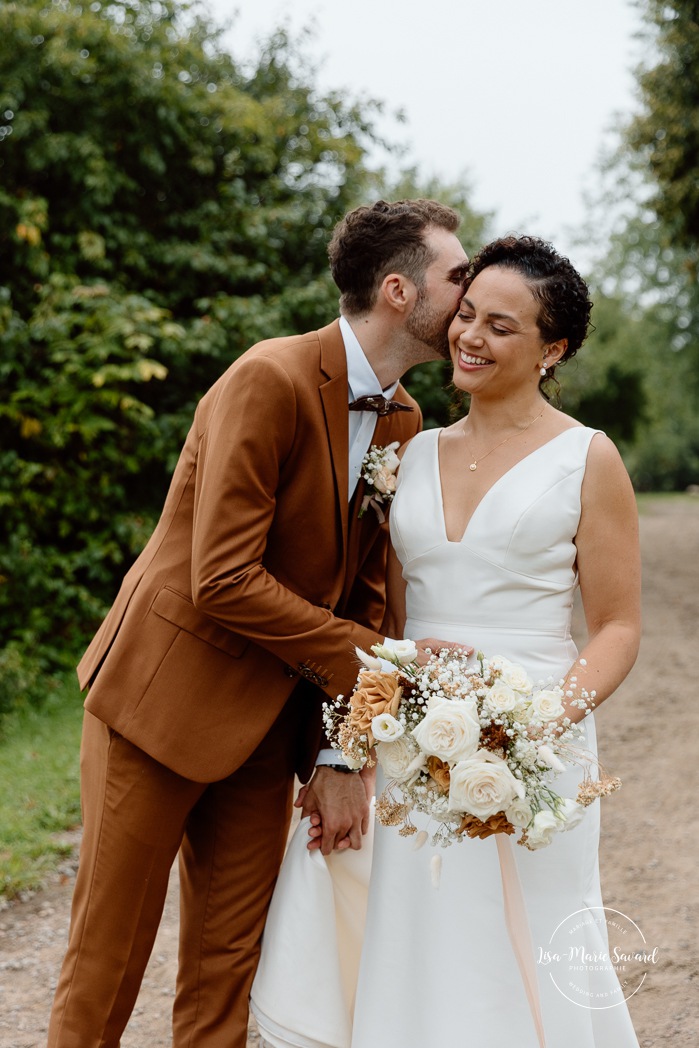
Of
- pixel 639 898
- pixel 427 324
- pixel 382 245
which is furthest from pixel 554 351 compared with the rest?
pixel 639 898

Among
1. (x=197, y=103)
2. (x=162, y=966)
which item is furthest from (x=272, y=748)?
(x=197, y=103)

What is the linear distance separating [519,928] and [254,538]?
1.20 metres

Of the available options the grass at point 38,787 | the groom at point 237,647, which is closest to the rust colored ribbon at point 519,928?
the groom at point 237,647

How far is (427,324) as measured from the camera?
2.85 meters

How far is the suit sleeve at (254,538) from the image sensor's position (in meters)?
2.53

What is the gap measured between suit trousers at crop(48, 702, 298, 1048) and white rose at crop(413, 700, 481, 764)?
0.93 meters

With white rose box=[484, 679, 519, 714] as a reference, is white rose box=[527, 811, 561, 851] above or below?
below

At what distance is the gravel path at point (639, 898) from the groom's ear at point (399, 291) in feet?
6.69

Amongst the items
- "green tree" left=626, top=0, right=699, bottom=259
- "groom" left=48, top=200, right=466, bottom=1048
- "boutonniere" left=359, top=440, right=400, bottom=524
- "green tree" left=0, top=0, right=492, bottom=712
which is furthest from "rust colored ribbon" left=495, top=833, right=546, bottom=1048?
"green tree" left=626, top=0, right=699, bottom=259

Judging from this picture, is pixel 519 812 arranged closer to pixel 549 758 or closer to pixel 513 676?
pixel 549 758

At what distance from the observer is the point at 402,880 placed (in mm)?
2713

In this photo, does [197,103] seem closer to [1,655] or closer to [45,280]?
[45,280]

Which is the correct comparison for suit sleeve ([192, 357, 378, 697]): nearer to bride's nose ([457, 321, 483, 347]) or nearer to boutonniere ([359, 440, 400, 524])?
boutonniere ([359, 440, 400, 524])

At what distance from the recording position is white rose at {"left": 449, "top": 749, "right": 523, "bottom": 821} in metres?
2.10
